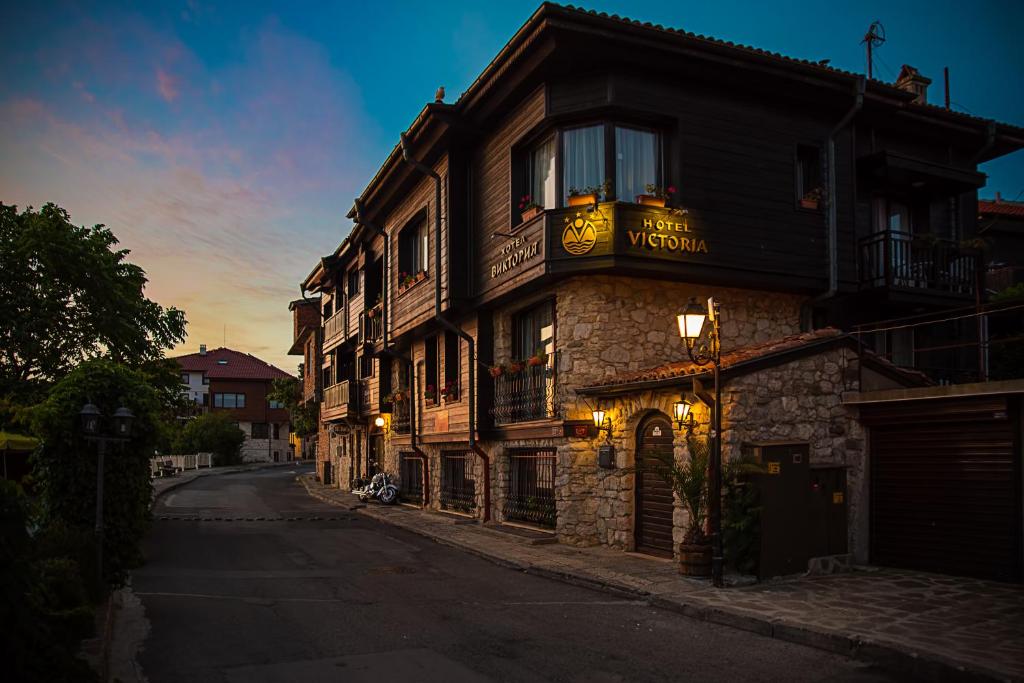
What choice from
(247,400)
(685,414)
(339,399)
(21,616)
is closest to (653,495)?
(685,414)

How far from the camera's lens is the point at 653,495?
13.7 m

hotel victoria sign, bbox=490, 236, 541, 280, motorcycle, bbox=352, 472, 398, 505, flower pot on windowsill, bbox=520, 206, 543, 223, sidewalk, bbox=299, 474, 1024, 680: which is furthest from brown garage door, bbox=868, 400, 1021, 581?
motorcycle, bbox=352, 472, 398, 505

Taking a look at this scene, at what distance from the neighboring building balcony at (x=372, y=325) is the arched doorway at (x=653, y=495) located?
13454 millimetres

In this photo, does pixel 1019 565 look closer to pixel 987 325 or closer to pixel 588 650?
pixel 588 650

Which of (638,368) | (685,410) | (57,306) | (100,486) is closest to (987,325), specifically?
(638,368)

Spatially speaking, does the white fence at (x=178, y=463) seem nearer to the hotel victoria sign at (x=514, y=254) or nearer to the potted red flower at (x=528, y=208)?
the hotel victoria sign at (x=514, y=254)

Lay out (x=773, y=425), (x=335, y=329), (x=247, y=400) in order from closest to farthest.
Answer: (x=773, y=425) → (x=335, y=329) → (x=247, y=400)

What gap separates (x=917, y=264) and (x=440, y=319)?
35.4 feet

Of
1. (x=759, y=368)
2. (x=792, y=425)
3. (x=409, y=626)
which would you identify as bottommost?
(x=409, y=626)

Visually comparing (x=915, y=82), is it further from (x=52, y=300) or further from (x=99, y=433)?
(x=52, y=300)

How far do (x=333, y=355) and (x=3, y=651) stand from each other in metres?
33.4

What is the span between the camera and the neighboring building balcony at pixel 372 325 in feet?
88.2

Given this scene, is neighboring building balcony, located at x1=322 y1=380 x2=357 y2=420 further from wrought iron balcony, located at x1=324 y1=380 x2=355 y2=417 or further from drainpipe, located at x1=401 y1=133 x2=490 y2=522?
drainpipe, located at x1=401 y1=133 x2=490 y2=522

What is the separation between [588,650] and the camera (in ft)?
25.6
